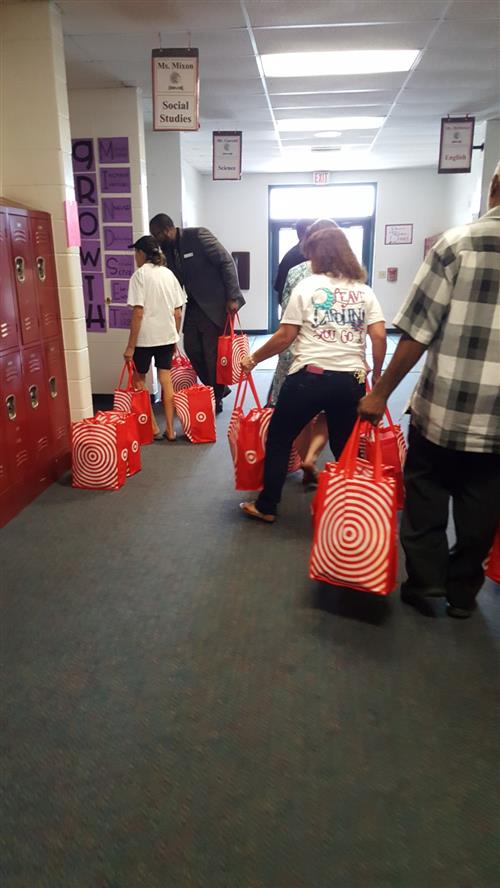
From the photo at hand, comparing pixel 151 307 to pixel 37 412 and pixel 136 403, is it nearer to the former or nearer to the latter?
pixel 136 403

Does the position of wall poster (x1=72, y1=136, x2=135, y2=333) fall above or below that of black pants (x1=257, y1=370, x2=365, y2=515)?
above

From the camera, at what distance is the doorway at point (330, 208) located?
428 inches

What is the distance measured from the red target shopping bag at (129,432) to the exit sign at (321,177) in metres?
8.18

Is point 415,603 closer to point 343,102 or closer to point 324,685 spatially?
point 324,685

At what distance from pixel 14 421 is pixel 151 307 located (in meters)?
1.41

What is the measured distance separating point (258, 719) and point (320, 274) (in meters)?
1.86

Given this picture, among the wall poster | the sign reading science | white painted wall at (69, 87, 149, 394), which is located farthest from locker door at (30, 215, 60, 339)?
white painted wall at (69, 87, 149, 394)

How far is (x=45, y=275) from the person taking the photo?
369cm

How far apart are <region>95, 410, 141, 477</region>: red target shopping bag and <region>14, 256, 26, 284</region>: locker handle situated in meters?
0.88

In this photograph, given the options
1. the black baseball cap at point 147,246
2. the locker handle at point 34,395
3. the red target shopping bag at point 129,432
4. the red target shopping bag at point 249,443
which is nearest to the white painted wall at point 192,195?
the black baseball cap at point 147,246

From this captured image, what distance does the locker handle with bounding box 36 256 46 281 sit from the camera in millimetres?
3596

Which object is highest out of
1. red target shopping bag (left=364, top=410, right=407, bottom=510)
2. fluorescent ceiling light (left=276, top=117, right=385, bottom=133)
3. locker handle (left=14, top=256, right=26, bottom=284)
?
fluorescent ceiling light (left=276, top=117, right=385, bottom=133)

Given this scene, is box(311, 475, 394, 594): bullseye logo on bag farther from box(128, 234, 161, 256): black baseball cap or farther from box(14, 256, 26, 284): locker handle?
box(128, 234, 161, 256): black baseball cap

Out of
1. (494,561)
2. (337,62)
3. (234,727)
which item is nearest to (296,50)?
(337,62)
